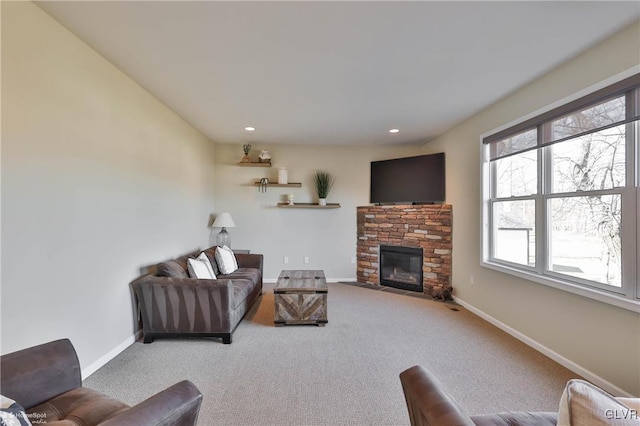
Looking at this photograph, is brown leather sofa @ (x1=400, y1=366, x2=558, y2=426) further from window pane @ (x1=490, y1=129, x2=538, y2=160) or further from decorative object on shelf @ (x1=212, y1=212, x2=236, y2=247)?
decorative object on shelf @ (x1=212, y1=212, x2=236, y2=247)

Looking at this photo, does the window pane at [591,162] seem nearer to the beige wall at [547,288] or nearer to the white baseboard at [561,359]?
the beige wall at [547,288]

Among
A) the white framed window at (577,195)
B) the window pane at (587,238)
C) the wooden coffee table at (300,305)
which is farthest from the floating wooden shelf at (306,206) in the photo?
the window pane at (587,238)

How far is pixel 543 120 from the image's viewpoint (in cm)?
259

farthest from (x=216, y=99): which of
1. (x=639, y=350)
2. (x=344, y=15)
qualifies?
(x=639, y=350)

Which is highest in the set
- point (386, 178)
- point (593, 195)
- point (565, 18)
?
point (565, 18)

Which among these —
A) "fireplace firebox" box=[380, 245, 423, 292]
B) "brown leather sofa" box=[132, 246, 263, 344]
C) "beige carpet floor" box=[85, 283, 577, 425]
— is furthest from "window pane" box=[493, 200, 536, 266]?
"brown leather sofa" box=[132, 246, 263, 344]

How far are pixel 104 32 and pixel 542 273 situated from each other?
168 inches

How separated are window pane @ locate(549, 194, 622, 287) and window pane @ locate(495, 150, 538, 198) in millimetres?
368

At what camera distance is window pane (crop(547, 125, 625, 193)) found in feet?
6.77

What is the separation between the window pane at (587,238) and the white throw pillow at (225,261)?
12.4ft

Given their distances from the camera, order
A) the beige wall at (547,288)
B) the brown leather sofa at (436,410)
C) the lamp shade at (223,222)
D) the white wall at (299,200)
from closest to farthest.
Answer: the brown leather sofa at (436,410)
the beige wall at (547,288)
the lamp shade at (223,222)
the white wall at (299,200)

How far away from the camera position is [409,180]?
481cm

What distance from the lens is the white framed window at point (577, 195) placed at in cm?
195

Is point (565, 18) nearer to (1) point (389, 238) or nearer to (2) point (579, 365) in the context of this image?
(2) point (579, 365)
